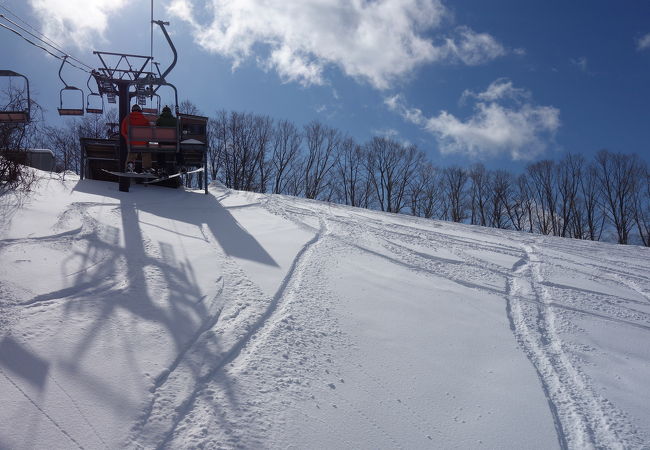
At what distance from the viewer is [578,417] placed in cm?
321

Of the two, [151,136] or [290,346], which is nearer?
[290,346]

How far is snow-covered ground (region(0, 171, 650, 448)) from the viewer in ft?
8.81

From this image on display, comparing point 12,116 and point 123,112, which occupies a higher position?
point 123,112

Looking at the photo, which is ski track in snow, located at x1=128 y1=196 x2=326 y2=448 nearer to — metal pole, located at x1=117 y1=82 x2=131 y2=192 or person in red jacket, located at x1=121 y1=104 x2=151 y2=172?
person in red jacket, located at x1=121 y1=104 x2=151 y2=172

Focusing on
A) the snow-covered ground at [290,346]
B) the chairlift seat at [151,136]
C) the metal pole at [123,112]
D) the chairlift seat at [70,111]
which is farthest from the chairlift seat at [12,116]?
the chairlift seat at [70,111]

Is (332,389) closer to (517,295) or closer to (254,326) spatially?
(254,326)

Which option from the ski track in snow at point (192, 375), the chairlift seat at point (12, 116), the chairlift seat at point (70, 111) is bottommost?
the ski track in snow at point (192, 375)

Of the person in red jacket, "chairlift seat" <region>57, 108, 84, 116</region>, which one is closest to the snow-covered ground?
the person in red jacket

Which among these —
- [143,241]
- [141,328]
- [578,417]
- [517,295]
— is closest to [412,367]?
[578,417]

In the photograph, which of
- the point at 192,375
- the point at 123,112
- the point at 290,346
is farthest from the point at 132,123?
the point at 192,375

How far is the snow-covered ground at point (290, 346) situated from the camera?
2.69 meters

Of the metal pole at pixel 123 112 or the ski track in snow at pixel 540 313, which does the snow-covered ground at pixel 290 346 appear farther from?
the metal pole at pixel 123 112

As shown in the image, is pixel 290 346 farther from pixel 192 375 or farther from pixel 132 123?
pixel 132 123

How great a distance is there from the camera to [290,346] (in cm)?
370
